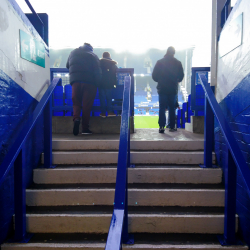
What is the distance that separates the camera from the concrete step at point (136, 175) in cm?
234

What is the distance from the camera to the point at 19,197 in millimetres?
1829

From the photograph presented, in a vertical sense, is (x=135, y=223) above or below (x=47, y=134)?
below

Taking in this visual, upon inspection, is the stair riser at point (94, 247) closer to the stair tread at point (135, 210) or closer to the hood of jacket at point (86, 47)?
the stair tread at point (135, 210)

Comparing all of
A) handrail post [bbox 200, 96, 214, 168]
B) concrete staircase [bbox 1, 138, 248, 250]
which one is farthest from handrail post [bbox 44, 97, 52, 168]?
handrail post [bbox 200, 96, 214, 168]

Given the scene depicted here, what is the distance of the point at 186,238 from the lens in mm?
1857

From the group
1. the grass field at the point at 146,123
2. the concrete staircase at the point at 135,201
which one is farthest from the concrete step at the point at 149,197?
the grass field at the point at 146,123

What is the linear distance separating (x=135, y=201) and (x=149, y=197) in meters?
0.14

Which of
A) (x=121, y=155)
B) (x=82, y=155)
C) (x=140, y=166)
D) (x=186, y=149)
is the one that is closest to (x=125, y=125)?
(x=121, y=155)

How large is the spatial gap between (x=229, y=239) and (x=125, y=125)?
1.26 m

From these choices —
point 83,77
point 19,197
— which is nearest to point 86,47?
point 83,77

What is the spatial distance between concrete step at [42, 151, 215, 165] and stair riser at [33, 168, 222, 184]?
219 mm

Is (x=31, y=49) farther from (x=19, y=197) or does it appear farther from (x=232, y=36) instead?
(x=232, y=36)

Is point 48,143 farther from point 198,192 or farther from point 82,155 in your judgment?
point 198,192

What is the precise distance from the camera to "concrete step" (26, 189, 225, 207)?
2.13 meters
